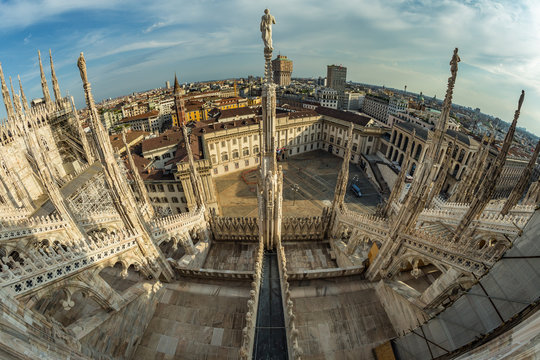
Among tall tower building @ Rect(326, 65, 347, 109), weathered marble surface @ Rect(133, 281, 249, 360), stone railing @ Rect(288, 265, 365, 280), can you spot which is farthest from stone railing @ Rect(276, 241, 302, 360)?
tall tower building @ Rect(326, 65, 347, 109)

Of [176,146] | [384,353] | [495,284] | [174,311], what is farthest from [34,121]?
[495,284]

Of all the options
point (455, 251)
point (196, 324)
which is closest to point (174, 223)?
point (196, 324)

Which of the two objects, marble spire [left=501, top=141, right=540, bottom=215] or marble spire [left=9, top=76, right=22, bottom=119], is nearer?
marble spire [left=501, top=141, right=540, bottom=215]

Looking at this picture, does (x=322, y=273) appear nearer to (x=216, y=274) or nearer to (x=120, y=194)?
(x=216, y=274)

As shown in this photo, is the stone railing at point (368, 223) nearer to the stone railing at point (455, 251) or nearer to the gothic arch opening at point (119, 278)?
the stone railing at point (455, 251)

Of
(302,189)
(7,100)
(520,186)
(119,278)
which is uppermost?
(7,100)

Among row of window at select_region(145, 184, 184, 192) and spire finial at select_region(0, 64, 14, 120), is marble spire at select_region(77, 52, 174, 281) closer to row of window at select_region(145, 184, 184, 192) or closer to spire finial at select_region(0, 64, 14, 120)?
row of window at select_region(145, 184, 184, 192)

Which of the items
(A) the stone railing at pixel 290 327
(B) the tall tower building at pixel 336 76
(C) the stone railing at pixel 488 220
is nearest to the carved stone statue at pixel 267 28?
(A) the stone railing at pixel 290 327
